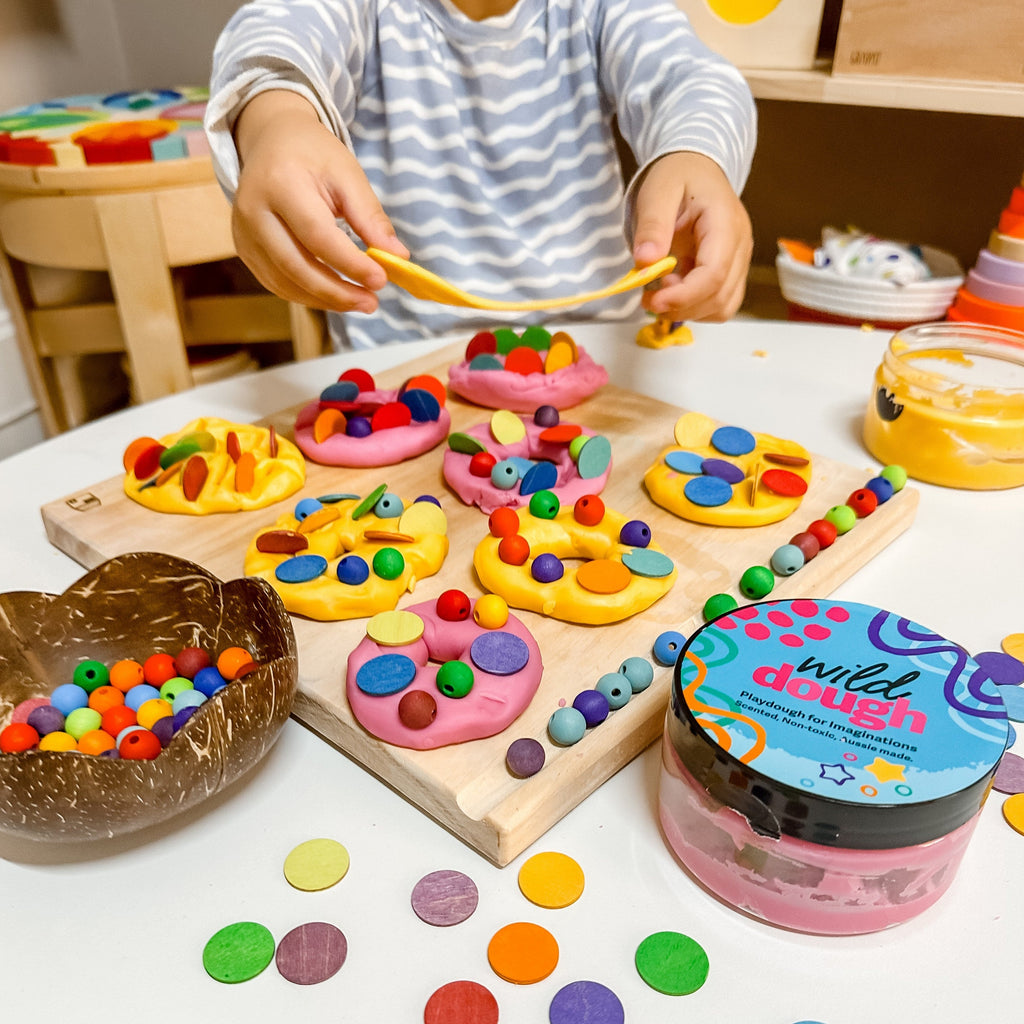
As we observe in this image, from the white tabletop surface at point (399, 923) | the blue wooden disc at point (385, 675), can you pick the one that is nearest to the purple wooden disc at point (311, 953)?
the white tabletop surface at point (399, 923)

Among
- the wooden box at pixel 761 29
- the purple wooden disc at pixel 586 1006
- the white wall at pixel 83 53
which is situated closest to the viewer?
the purple wooden disc at pixel 586 1006

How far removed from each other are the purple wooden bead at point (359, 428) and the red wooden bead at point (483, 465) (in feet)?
0.30

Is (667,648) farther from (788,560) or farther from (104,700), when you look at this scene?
(104,700)

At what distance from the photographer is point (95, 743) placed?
389mm

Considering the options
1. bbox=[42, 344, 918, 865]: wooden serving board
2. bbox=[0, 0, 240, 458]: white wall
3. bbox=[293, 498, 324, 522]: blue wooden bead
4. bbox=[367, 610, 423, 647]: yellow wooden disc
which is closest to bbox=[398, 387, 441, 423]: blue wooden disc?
bbox=[42, 344, 918, 865]: wooden serving board

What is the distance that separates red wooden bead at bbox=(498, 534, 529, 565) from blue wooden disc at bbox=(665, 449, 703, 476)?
→ 5.6 inches

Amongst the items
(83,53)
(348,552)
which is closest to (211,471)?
(348,552)

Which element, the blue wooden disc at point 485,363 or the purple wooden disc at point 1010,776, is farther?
the blue wooden disc at point 485,363

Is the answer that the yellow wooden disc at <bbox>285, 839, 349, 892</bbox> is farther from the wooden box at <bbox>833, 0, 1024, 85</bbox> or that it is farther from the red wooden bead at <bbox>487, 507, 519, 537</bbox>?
the wooden box at <bbox>833, 0, 1024, 85</bbox>

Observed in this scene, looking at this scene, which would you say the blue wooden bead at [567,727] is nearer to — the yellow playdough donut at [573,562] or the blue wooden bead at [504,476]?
the yellow playdough donut at [573,562]

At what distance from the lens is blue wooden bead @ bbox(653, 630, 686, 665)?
1.53 ft

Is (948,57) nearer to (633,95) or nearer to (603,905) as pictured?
(633,95)

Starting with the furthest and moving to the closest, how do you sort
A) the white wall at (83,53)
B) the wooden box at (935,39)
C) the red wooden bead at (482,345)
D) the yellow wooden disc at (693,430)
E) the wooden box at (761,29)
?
the white wall at (83,53), the wooden box at (761,29), the wooden box at (935,39), the red wooden bead at (482,345), the yellow wooden disc at (693,430)

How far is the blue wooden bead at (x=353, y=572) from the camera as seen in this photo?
0.50m
